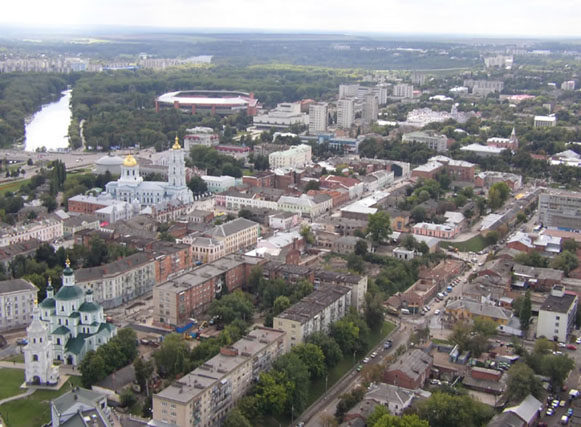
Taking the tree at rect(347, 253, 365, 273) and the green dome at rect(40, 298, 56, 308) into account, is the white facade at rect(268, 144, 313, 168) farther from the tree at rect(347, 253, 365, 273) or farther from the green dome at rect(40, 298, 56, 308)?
the green dome at rect(40, 298, 56, 308)

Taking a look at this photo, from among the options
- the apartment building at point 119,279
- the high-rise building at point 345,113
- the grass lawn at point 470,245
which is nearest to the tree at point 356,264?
the grass lawn at point 470,245

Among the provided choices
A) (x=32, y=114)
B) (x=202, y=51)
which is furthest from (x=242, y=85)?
(x=202, y=51)

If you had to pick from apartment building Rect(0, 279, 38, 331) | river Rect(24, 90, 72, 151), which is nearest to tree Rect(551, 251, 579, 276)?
apartment building Rect(0, 279, 38, 331)

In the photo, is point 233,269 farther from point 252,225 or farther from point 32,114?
point 32,114

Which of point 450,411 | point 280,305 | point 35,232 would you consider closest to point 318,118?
point 35,232

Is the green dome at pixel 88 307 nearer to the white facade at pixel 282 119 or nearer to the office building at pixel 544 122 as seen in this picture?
the white facade at pixel 282 119
